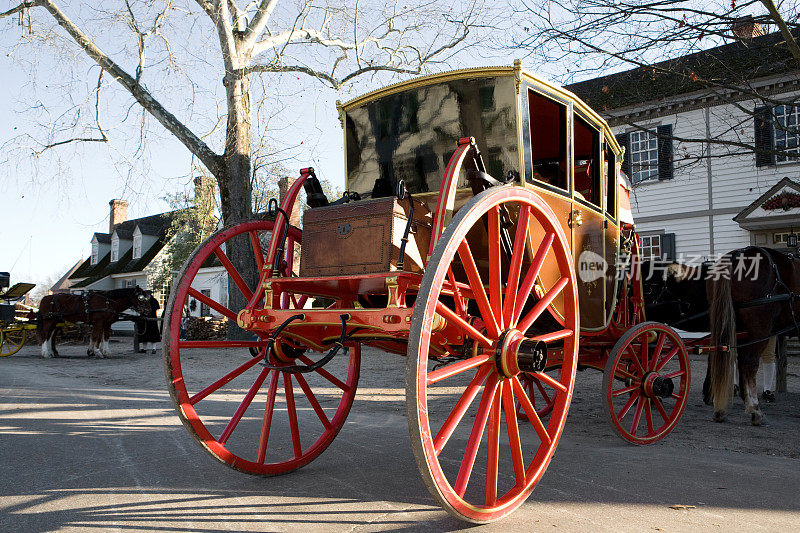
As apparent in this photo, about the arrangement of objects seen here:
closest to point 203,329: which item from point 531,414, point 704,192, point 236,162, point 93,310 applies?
point 93,310

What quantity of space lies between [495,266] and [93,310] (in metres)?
15.5

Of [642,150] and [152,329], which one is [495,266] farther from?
[152,329]

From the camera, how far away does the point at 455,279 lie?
14.2ft

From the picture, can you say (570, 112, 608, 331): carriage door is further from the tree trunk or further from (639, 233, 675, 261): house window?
(639, 233, 675, 261): house window

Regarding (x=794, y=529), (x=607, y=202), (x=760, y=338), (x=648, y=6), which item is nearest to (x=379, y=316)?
(x=794, y=529)

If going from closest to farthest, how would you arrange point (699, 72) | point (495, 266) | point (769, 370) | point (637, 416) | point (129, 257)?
point (495, 266)
point (637, 416)
point (769, 370)
point (699, 72)
point (129, 257)

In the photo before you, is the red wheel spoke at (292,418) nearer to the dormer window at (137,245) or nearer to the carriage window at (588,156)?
the carriage window at (588,156)

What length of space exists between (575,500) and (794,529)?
3.61ft

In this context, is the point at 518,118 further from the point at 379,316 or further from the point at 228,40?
the point at 228,40

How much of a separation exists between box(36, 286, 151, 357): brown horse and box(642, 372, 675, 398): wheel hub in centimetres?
1456

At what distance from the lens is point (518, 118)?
3.99 meters

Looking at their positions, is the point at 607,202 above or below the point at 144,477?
above

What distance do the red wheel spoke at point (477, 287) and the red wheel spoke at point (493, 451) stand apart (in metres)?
0.33

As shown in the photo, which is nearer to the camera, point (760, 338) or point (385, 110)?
point (385, 110)
